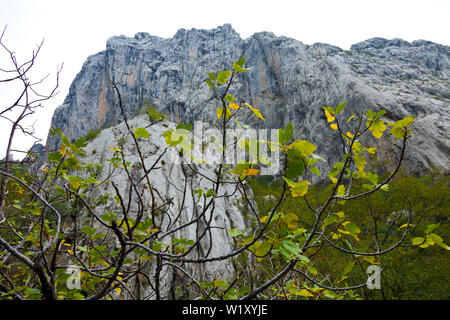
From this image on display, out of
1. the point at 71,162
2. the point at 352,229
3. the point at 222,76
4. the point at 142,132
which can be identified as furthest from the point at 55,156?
the point at 352,229

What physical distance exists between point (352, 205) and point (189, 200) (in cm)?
748

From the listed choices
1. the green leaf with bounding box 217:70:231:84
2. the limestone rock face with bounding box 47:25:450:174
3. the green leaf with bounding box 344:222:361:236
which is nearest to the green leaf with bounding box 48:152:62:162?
the green leaf with bounding box 217:70:231:84

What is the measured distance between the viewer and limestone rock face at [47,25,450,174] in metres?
27.6

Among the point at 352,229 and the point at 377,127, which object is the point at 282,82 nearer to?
the point at 377,127

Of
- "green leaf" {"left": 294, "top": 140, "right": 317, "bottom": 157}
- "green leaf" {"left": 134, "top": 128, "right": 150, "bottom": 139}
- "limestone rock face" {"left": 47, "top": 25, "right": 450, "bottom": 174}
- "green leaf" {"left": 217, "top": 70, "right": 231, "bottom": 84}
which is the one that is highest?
"limestone rock face" {"left": 47, "top": 25, "right": 450, "bottom": 174}

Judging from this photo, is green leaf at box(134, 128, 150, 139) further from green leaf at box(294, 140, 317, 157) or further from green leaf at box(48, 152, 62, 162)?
green leaf at box(294, 140, 317, 157)

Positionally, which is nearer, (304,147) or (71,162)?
(304,147)

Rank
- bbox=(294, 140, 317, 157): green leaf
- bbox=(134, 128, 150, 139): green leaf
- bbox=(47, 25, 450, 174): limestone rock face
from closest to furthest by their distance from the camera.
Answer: bbox=(294, 140, 317, 157): green leaf
bbox=(134, 128, 150, 139): green leaf
bbox=(47, 25, 450, 174): limestone rock face

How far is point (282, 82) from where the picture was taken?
4109cm

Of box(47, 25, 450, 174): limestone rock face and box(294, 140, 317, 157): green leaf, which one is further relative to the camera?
box(47, 25, 450, 174): limestone rock face

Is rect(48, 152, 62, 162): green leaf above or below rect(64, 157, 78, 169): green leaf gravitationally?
above

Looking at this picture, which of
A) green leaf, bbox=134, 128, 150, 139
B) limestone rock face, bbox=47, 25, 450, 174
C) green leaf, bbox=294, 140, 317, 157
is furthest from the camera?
limestone rock face, bbox=47, 25, 450, 174

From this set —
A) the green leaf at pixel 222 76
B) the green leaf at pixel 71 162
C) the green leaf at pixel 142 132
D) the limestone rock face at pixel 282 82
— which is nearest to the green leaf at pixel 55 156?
the green leaf at pixel 71 162
